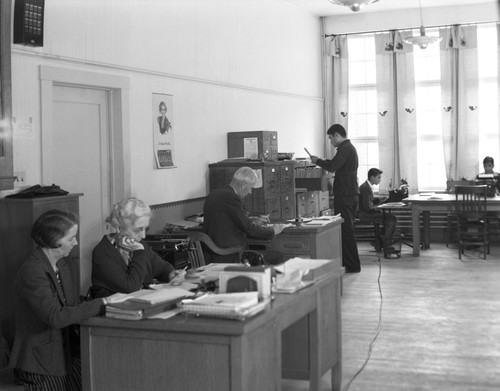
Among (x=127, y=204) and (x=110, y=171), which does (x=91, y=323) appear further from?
(x=110, y=171)

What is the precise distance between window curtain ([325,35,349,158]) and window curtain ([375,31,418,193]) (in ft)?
1.98

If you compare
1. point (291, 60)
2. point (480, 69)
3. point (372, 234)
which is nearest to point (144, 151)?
point (291, 60)

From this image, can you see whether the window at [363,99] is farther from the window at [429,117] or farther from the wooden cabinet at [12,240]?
the wooden cabinet at [12,240]

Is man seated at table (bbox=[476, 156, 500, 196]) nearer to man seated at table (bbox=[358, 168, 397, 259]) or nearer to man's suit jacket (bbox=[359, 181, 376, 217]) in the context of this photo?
man seated at table (bbox=[358, 168, 397, 259])

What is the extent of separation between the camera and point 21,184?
6105 millimetres

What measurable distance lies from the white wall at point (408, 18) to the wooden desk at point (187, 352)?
397 inches

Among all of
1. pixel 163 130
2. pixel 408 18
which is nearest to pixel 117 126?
pixel 163 130

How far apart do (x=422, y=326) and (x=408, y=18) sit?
774 cm

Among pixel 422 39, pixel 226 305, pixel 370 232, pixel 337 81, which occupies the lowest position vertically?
pixel 370 232

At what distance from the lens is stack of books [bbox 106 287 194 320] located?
146 inches

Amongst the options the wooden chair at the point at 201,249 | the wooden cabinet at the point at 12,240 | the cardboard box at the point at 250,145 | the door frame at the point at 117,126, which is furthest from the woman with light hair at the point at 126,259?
the cardboard box at the point at 250,145

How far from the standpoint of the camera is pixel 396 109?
1337 centimetres

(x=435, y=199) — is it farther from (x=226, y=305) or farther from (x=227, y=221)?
(x=226, y=305)

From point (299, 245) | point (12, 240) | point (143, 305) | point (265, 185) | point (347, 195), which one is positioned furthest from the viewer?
point (347, 195)
